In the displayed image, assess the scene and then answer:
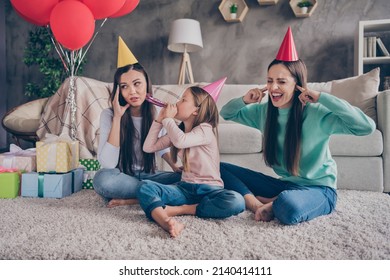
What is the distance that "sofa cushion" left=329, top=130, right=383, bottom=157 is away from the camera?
1673 millimetres

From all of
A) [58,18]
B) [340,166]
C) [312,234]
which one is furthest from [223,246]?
[58,18]

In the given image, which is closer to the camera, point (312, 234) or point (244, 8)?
point (312, 234)

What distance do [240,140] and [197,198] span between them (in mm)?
660

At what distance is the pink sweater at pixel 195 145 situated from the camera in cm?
105

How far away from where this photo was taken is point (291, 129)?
3.51 ft

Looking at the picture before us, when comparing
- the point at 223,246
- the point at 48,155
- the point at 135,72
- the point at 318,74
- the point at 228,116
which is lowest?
the point at 223,246

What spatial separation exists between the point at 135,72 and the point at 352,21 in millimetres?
2593

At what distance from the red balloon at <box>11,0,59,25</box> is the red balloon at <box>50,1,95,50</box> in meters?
0.05

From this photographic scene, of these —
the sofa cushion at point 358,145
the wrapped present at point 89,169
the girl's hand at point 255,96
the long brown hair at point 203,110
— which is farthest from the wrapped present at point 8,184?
the sofa cushion at point 358,145

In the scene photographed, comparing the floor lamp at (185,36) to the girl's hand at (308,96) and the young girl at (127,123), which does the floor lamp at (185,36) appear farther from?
the girl's hand at (308,96)

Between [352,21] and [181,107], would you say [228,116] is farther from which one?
[352,21]

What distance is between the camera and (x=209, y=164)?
3.60 ft

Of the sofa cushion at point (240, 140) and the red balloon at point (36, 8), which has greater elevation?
the red balloon at point (36, 8)

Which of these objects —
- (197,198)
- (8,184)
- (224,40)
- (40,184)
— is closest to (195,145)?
(197,198)
